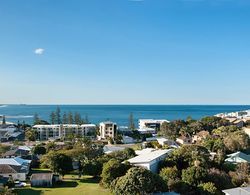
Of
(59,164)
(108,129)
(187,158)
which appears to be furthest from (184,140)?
(59,164)

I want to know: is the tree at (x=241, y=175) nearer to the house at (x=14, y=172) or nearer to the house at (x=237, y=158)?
the house at (x=237, y=158)

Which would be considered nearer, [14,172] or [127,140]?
[14,172]

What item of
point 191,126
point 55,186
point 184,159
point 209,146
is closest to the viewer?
point 55,186

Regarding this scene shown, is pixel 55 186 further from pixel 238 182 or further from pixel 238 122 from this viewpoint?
pixel 238 122

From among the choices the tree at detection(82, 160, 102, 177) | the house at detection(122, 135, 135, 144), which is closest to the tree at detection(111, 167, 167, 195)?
the tree at detection(82, 160, 102, 177)

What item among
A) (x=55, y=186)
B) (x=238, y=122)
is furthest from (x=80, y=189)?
(x=238, y=122)

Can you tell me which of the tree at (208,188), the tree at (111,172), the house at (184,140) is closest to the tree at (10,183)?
the tree at (111,172)

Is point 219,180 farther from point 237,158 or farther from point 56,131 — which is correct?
point 56,131

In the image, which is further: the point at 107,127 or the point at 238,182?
the point at 107,127

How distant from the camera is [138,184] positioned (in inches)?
969

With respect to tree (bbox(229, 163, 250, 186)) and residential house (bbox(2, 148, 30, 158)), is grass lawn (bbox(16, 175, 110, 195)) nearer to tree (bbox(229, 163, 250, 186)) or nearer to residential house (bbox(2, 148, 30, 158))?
tree (bbox(229, 163, 250, 186))

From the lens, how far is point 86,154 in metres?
40.8

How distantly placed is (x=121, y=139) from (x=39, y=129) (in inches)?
988

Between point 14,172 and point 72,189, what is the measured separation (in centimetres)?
880
